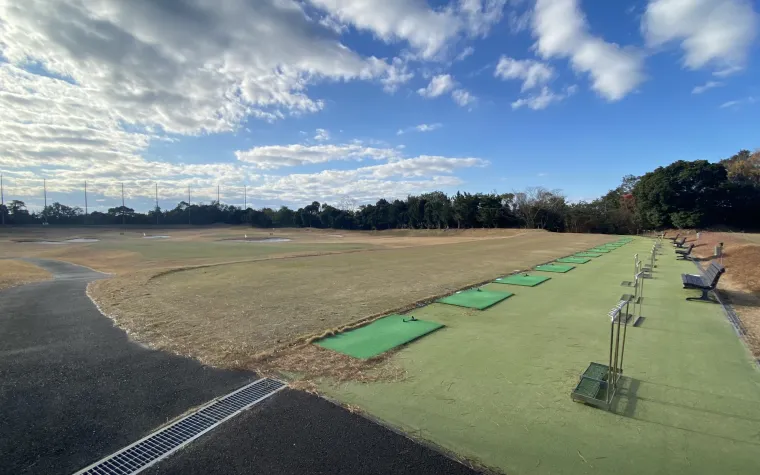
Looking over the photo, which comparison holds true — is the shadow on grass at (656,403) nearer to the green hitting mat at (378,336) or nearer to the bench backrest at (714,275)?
the green hitting mat at (378,336)

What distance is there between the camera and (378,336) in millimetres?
5352

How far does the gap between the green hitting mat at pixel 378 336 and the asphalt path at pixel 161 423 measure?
129 cm

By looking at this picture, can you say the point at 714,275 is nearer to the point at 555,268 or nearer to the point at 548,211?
the point at 555,268

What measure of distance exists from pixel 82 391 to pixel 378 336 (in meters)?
3.51

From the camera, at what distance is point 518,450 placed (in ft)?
8.87

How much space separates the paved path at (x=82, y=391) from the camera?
2.77m

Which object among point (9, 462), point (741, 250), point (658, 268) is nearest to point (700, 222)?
point (741, 250)

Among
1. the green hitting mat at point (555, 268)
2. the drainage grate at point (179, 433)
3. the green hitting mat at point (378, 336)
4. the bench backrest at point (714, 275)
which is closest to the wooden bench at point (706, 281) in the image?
the bench backrest at point (714, 275)

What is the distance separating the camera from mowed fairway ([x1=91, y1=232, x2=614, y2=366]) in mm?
5402

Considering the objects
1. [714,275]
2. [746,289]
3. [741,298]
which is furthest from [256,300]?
[746,289]

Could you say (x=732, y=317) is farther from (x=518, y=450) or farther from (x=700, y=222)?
(x=700, y=222)

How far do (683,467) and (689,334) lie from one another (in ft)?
12.7

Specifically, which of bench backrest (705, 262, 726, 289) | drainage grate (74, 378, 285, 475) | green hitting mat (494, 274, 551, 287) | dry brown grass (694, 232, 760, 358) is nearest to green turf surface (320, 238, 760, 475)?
dry brown grass (694, 232, 760, 358)

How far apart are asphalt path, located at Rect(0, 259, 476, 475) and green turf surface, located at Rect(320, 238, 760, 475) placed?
1.14ft
